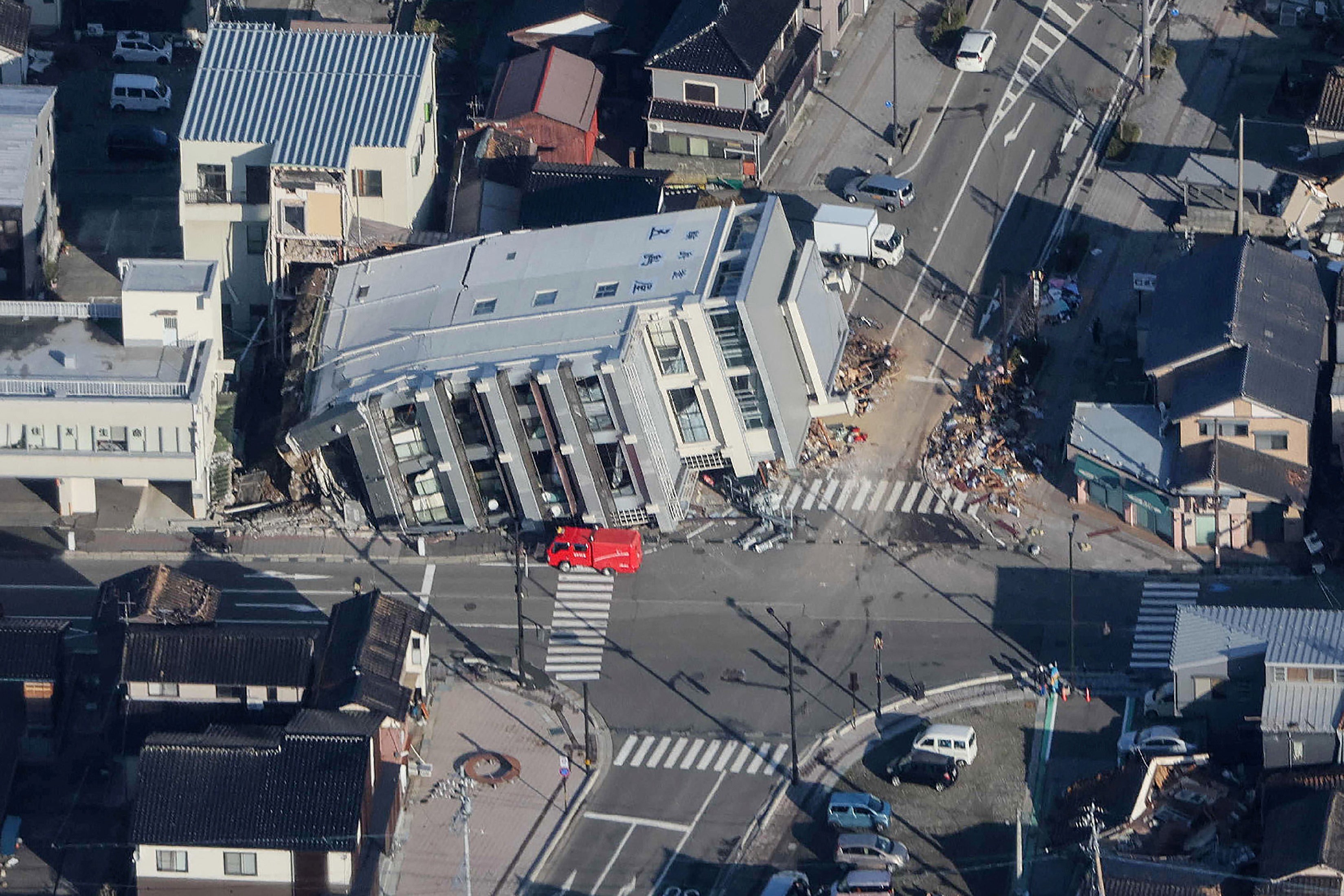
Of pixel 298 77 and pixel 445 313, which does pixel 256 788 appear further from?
pixel 298 77

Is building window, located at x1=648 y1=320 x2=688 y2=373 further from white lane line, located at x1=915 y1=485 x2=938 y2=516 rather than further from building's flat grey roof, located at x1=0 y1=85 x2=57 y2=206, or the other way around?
building's flat grey roof, located at x1=0 y1=85 x2=57 y2=206

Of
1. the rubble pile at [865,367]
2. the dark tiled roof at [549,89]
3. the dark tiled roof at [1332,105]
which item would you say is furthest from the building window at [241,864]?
the dark tiled roof at [1332,105]

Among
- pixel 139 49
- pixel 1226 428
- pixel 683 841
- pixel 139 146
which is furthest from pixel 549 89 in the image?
pixel 683 841

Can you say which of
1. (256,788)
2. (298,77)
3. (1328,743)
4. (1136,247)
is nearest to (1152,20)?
(1136,247)

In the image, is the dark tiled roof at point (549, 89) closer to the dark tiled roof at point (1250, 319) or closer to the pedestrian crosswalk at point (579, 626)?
the pedestrian crosswalk at point (579, 626)

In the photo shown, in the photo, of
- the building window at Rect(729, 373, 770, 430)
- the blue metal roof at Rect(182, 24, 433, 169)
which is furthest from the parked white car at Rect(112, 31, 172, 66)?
the building window at Rect(729, 373, 770, 430)

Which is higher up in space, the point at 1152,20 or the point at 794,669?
the point at 1152,20

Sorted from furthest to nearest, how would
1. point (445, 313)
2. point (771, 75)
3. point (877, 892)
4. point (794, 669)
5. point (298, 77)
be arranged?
1. point (771, 75)
2. point (298, 77)
3. point (445, 313)
4. point (794, 669)
5. point (877, 892)
